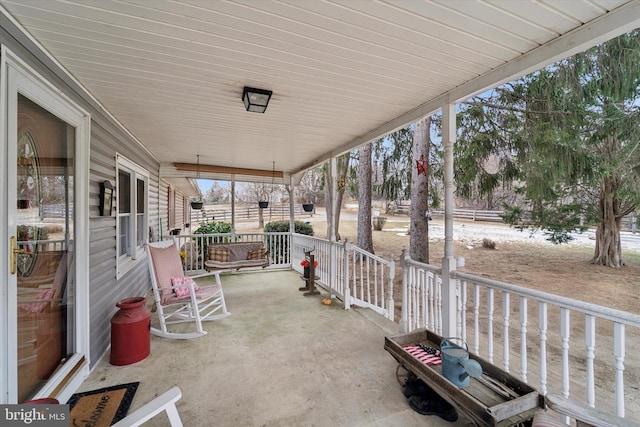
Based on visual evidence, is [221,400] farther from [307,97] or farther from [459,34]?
[459,34]

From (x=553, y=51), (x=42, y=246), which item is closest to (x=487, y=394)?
(x=553, y=51)

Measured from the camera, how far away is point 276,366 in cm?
253

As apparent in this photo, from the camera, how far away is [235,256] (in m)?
5.37

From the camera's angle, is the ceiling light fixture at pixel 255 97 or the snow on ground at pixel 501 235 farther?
the snow on ground at pixel 501 235

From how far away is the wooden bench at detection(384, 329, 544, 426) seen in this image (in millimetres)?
1492

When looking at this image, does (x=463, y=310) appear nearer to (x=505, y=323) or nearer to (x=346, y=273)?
(x=505, y=323)

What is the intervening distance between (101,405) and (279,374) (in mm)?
1325

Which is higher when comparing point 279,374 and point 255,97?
point 255,97

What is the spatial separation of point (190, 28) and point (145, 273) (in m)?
4.62

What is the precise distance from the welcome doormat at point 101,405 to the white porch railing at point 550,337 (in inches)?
106

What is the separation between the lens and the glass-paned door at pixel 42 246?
1669 mm

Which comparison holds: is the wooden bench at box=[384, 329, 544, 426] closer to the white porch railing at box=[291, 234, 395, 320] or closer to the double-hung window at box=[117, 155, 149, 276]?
the white porch railing at box=[291, 234, 395, 320]

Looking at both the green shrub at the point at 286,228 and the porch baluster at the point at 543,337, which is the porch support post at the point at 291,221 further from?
the porch baluster at the point at 543,337

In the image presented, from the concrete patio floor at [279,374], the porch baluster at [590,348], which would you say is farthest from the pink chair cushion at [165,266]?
the porch baluster at [590,348]
